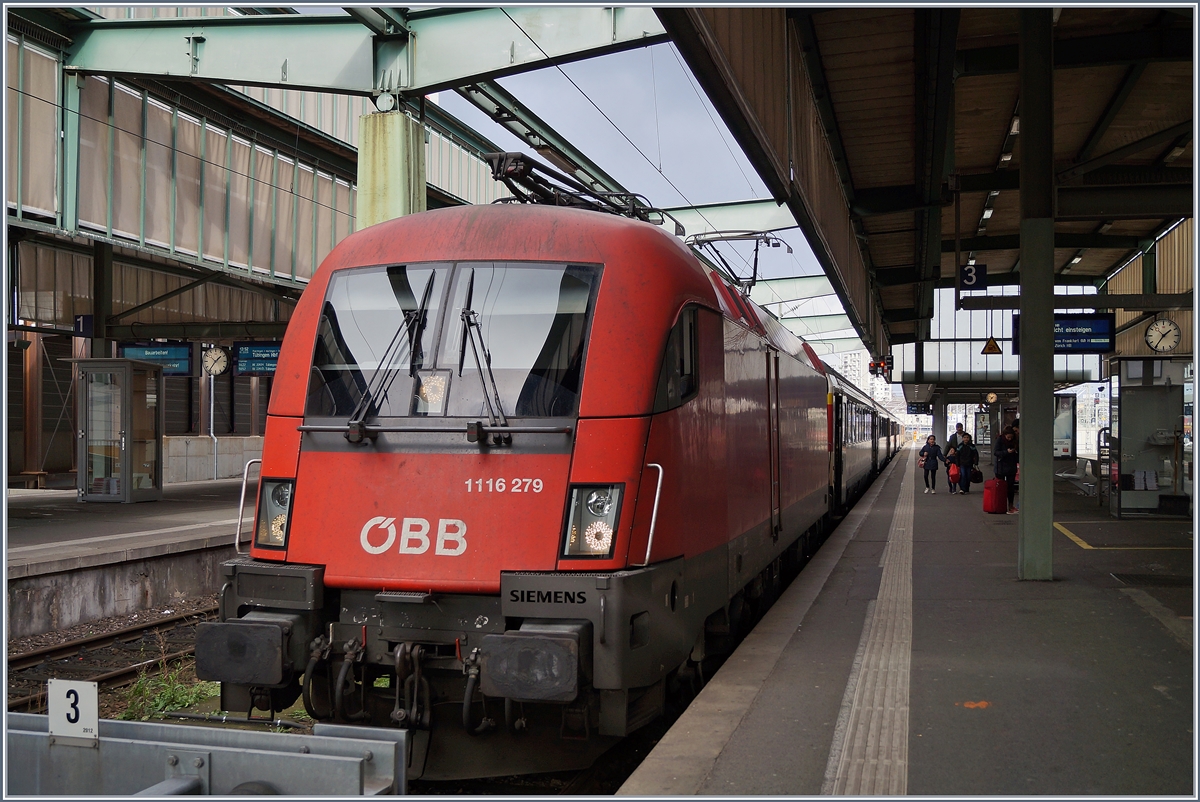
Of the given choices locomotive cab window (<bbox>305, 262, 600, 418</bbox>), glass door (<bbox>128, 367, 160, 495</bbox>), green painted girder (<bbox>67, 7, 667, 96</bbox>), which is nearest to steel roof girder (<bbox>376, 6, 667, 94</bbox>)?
green painted girder (<bbox>67, 7, 667, 96</bbox>)

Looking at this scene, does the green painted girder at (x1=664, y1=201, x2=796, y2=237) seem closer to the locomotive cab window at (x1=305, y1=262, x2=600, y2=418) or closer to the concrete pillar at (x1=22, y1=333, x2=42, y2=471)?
the concrete pillar at (x1=22, y1=333, x2=42, y2=471)

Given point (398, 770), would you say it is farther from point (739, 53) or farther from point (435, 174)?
point (435, 174)

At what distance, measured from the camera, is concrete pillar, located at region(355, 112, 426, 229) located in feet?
43.7

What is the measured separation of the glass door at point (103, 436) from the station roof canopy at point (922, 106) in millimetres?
13304

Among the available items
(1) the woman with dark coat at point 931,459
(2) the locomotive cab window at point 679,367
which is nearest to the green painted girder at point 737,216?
(1) the woman with dark coat at point 931,459

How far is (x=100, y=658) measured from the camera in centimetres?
960

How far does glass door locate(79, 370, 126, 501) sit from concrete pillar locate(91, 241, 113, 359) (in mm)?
2681

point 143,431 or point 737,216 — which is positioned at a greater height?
point 737,216

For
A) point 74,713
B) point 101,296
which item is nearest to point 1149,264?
point 101,296

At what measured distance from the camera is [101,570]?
11.6 m

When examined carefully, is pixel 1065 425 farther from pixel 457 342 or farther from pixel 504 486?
pixel 504 486

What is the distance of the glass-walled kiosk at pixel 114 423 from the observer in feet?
62.3

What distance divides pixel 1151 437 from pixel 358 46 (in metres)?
13.5

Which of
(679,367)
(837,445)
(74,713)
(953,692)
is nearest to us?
(74,713)
